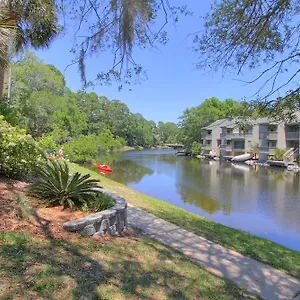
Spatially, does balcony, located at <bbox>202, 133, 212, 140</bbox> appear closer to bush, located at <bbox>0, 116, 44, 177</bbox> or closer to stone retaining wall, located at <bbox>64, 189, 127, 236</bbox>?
bush, located at <bbox>0, 116, 44, 177</bbox>

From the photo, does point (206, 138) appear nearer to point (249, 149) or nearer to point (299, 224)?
point (249, 149)

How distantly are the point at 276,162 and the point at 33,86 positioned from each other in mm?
27753

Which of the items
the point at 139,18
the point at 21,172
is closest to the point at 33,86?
the point at 21,172

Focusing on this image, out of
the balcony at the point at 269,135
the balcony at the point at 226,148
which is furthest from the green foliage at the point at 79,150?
the balcony at the point at 226,148

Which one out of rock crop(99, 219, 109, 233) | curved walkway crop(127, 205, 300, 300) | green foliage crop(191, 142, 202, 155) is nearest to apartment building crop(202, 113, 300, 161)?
green foliage crop(191, 142, 202, 155)

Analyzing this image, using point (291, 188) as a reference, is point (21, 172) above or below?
above

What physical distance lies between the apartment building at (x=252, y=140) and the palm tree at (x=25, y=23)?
67.4 feet

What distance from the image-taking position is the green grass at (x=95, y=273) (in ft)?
7.97

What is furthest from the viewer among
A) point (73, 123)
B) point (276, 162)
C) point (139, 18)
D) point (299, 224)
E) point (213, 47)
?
point (276, 162)

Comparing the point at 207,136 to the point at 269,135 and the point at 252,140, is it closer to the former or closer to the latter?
the point at 252,140

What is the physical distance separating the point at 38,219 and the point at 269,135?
1437 inches

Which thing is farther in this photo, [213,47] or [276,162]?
[276,162]

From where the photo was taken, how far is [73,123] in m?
28.6

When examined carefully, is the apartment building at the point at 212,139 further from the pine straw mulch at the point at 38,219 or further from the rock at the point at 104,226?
the rock at the point at 104,226
